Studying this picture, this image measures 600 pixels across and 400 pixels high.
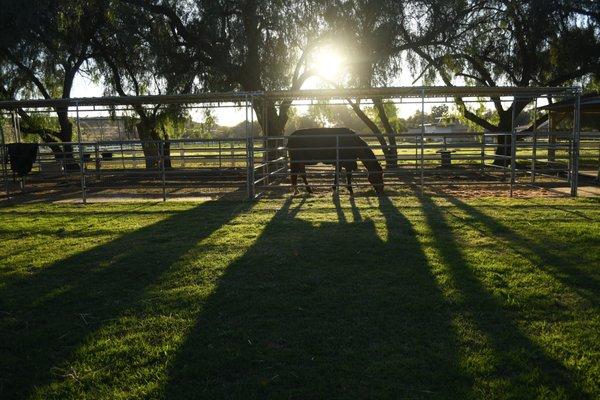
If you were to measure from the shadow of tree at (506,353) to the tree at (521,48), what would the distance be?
46.1ft

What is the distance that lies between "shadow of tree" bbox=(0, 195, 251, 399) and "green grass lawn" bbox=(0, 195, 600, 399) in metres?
0.02

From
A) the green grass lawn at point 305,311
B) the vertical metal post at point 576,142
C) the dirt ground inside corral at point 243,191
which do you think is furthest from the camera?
the dirt ground inside corral at point 243,191

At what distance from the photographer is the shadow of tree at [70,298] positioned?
2.87 metres

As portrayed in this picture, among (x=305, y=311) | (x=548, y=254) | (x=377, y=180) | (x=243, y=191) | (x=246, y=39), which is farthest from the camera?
(x=246, y=39)

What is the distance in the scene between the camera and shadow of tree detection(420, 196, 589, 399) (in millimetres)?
2484

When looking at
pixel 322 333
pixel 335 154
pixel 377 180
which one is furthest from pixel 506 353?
pixel 335 154

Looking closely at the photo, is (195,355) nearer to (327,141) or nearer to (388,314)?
(388,314)

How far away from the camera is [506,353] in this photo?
9.37 feet

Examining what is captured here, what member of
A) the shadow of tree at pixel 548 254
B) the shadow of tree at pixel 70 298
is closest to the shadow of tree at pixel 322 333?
the shadow of tree at pixel 70 298

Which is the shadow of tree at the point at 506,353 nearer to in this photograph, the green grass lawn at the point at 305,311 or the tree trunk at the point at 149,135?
the green grass lawn at the point at 305,311

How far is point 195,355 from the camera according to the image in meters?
2.92

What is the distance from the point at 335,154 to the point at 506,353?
893 cm

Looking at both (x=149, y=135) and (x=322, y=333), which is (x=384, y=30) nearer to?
(x=149, y=135)

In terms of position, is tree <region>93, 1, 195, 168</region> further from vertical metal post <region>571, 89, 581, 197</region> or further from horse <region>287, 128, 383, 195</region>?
vertical metal post <region>571, 89, 581, 197</region>
